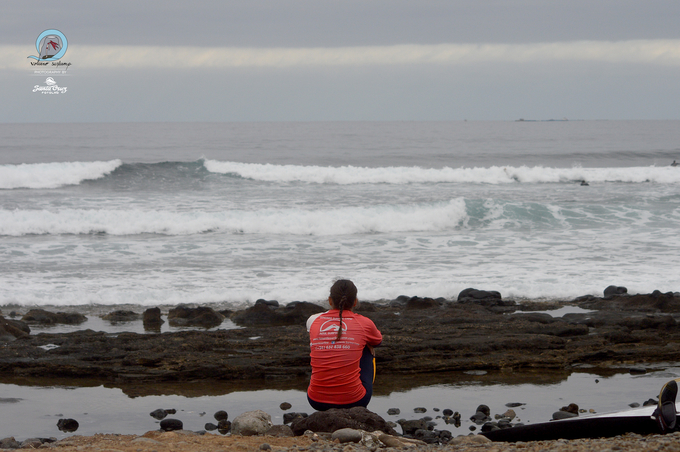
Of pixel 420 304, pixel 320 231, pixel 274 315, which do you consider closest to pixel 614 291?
pixel 420 304

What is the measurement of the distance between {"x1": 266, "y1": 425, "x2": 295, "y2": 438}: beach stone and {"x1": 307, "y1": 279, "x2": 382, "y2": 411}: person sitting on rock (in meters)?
0.30

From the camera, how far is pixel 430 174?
32438 mm

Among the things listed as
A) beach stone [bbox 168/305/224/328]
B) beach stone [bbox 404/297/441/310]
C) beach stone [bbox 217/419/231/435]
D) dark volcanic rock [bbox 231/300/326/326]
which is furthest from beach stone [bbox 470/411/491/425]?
beach stone [bbox 168/305/224/328]

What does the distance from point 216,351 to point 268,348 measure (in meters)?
0.62

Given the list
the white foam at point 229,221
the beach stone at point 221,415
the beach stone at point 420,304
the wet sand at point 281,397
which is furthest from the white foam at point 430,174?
the beach stone at point 221,415

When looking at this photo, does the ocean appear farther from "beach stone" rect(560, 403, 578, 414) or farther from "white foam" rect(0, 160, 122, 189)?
"beach stone" rect(560, 403, 578, 414)

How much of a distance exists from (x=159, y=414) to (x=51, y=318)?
4334 mm

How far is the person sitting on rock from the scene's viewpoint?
4.59m

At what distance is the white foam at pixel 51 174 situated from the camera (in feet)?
87.0

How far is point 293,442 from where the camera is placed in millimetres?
4301

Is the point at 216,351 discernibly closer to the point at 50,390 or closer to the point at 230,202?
the point at 50,390

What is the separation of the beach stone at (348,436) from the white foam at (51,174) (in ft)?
85.1

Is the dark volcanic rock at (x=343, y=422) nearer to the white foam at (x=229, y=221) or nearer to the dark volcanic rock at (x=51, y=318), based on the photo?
the dark volcanic rock at (x=51, y=318)

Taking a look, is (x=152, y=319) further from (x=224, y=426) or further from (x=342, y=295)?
(x=342, y=295)
